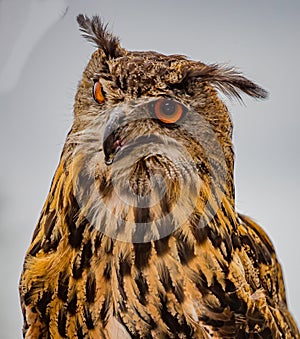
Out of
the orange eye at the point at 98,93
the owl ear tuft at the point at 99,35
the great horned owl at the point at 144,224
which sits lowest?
the great horned owl at the point at 144,224

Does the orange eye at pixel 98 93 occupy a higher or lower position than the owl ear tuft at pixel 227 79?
lower

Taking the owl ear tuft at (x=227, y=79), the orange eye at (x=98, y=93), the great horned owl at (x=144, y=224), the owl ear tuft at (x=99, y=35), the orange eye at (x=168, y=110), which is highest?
the owl ear tuft at (x=99, y=35)

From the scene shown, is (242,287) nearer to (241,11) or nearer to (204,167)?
(204,167)

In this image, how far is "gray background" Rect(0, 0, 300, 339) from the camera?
0.50 metres

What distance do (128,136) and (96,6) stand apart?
0.40ft

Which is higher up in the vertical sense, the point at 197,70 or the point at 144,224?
the point at 197,70

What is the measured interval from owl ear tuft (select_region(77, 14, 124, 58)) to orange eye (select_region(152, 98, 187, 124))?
0.16ft

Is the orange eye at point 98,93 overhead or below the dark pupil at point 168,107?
overhead

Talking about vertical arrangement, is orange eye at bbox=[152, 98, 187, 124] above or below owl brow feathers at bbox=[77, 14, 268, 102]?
below

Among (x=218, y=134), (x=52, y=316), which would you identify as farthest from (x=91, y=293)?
(x=218, y=134)

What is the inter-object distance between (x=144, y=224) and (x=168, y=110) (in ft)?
0.28

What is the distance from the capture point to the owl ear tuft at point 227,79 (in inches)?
17.7

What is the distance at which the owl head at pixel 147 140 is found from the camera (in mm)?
434

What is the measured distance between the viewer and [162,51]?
1.59 ft
